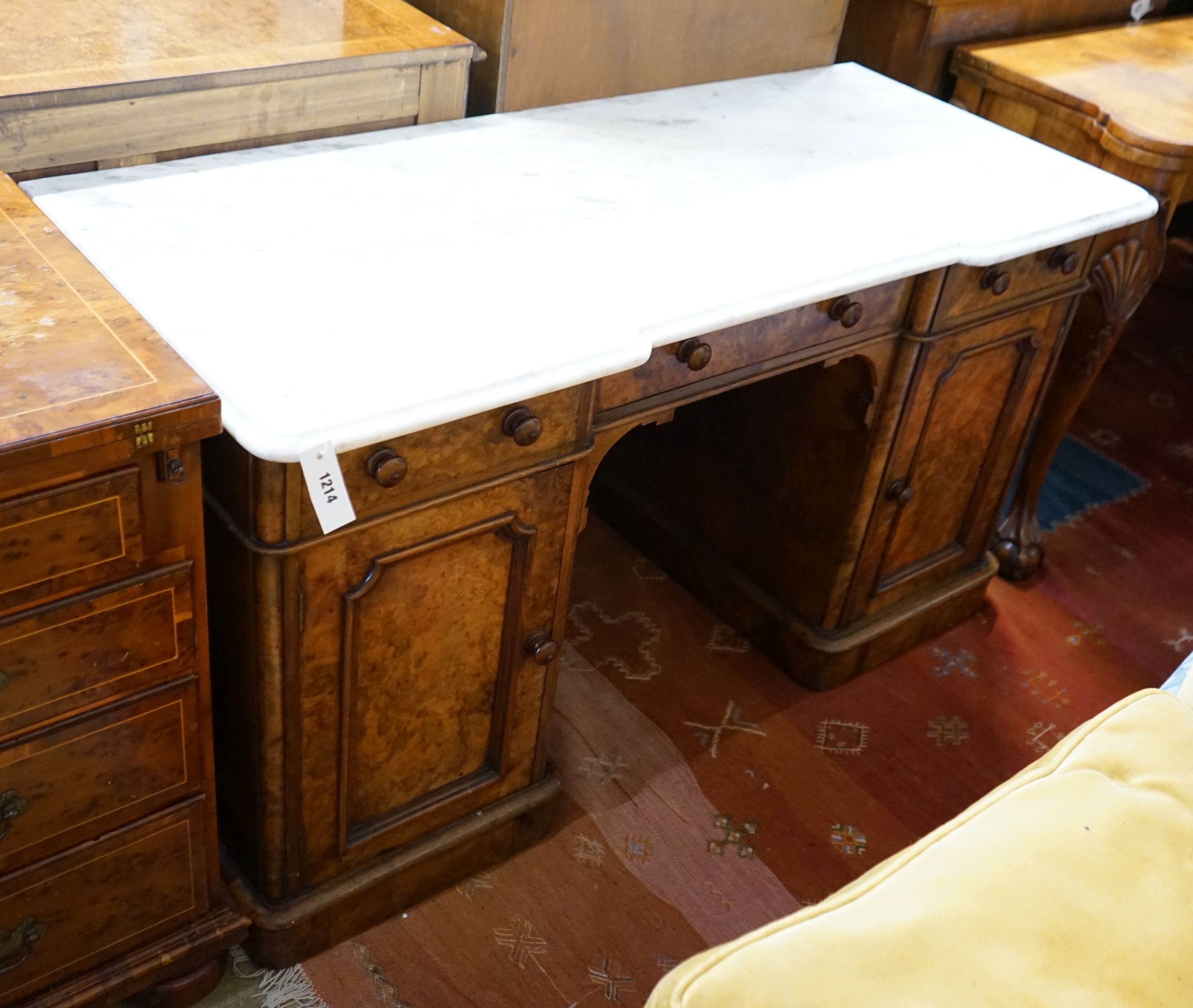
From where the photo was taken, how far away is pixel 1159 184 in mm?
2027

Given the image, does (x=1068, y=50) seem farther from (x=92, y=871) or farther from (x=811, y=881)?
(x=92, y=871)

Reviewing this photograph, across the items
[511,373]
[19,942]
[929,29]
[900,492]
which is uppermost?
[929,29]

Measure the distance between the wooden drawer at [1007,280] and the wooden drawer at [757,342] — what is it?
0.24ft

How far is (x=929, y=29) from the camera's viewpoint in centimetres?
220

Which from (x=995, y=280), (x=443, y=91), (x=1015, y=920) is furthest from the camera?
(x=995, y=280)

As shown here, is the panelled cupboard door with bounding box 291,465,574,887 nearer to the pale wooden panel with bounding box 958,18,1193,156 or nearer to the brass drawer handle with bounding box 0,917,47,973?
the brass drawer handle with bounding box 0,917,47,973

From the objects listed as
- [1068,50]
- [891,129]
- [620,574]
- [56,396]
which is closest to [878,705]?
[620,574]

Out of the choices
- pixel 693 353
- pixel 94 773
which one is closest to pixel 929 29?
pixel 693 353

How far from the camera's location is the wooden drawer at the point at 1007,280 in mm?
1761

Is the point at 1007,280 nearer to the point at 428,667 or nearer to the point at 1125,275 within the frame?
the point at 1125,275

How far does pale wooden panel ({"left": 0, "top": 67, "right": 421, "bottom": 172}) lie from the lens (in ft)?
4.61

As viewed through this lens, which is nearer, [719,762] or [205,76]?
[205,76]

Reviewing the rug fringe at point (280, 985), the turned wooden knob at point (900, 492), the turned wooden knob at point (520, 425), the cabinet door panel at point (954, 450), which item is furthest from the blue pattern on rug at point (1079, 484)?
the rug fringe at point (280, 985)

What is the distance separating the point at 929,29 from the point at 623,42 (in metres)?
0.68
